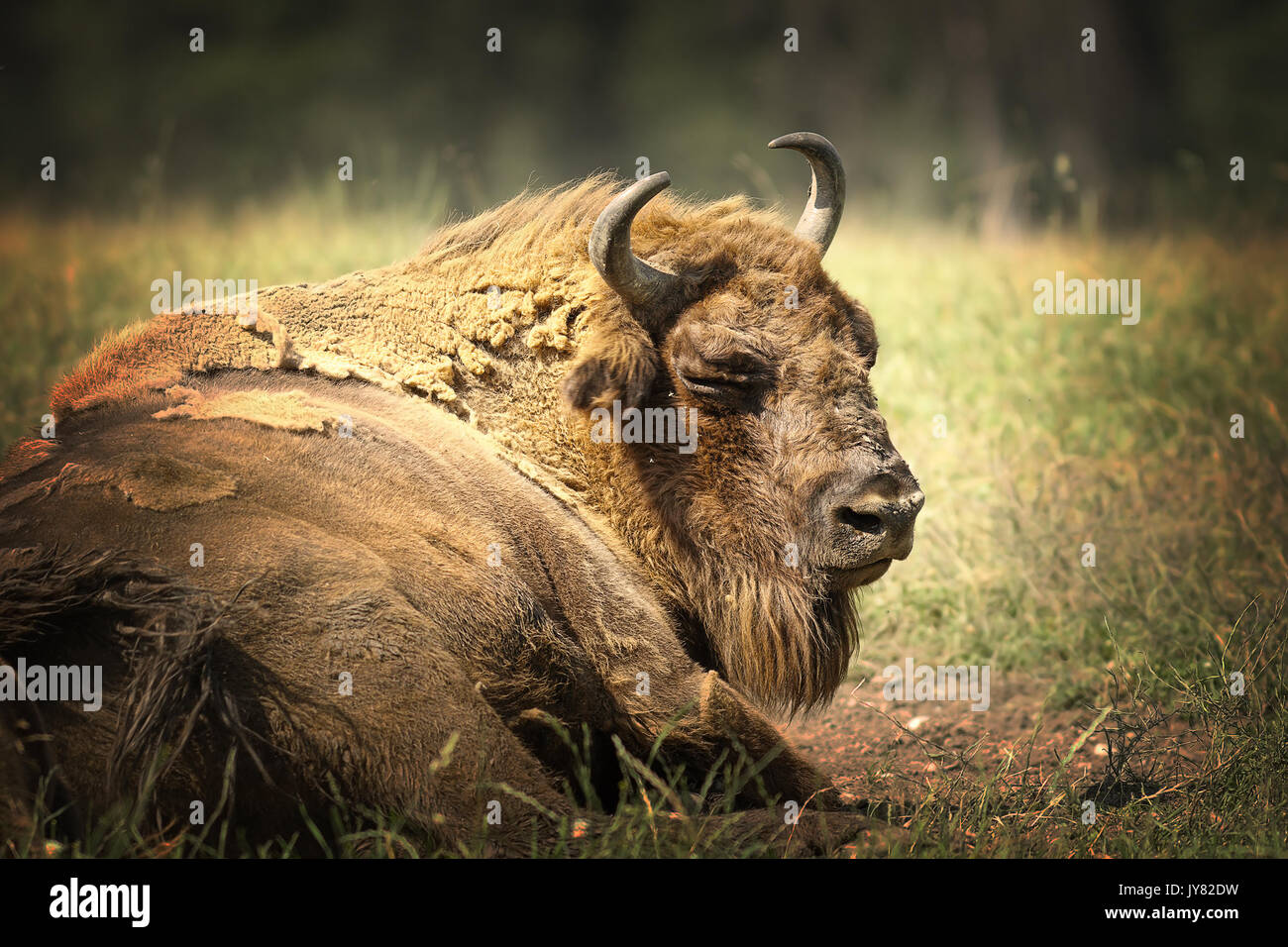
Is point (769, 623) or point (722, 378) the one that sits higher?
point (722, 378)

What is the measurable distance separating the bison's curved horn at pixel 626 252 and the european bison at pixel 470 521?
1cm

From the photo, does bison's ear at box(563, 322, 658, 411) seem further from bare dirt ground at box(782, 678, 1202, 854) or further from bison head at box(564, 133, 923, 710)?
bare dirt ground at box(782, 678, 1202, 854)

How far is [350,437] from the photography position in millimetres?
3553

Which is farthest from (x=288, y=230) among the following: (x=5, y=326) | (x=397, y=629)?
(x=397, y=629)

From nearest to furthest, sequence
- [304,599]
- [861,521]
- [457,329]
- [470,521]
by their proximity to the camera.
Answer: [304,599]
[470,521]
[861,521]
[457,329]

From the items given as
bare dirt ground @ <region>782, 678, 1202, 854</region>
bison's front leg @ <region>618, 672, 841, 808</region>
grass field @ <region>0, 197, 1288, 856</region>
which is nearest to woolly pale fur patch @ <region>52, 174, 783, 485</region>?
bison's front leg @ <region>618, 672, 841, 808</region>

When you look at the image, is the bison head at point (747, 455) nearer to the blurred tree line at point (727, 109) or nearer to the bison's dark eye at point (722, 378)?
the bison's dark eye at point (722, 378)

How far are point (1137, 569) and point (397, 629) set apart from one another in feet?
14.2

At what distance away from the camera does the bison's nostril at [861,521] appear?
3738 mm

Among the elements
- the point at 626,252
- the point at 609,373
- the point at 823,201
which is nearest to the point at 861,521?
the point at 609,373

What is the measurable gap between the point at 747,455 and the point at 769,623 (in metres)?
0.58

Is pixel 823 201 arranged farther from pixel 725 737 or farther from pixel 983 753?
pixel 983 753

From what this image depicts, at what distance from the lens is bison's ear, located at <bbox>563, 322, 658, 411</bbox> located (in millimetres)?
3775

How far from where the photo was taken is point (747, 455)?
153 inches
